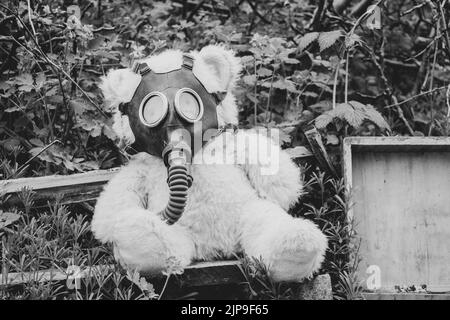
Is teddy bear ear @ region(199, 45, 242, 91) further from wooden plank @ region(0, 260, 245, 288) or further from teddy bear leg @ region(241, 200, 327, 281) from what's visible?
wooden plank @ region(0, 260, 245, 288)

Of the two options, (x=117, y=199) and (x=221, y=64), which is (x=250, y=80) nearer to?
(x=221, y=64)

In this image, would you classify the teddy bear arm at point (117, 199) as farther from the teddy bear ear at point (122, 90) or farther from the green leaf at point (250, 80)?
the green leaf at point (250, 80)

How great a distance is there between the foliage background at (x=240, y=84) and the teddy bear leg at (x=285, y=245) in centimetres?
30

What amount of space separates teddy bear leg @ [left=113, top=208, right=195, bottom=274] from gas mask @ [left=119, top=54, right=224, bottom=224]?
0.07m

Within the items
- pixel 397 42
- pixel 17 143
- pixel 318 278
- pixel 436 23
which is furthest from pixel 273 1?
pixel 318 278

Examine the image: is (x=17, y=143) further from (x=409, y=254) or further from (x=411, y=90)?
(x=411, y=90)

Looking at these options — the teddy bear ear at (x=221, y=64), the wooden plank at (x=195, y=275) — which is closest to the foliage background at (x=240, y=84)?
the wooden plank at (x=195, y=275)

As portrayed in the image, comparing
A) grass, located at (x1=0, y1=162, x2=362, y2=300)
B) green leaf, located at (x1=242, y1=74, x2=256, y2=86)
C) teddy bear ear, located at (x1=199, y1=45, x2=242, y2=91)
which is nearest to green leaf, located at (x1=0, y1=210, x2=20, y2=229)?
grass, located at (x1=0, y1=162, x2=362, y2=300)

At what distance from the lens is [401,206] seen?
2078mm

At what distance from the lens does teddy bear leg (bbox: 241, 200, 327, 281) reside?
5.20ft

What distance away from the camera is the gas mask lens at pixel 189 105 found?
1774 mm

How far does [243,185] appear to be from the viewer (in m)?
1.90

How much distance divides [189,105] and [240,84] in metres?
0.95

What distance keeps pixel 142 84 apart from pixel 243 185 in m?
0.44
